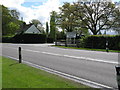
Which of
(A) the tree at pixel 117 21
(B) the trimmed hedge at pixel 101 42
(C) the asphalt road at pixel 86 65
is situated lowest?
(C) the asphalt road at pixel 86 65

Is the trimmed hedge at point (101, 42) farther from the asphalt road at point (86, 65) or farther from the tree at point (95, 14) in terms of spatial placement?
the tree at point (95, 14)

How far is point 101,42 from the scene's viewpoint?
25.0 m

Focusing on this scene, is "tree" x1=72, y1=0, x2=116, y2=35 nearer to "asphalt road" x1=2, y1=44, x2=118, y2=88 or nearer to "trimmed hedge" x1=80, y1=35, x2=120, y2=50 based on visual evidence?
"trimmed hedge" x1=80, y1=35, x2=120, y2=50

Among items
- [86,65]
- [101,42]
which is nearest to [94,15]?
[101,42]

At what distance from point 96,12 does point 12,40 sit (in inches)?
1035

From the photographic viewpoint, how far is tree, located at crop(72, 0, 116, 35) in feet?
136

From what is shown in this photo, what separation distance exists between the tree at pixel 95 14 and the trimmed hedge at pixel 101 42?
17.5 m

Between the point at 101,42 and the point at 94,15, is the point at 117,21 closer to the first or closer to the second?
the point at 94,15

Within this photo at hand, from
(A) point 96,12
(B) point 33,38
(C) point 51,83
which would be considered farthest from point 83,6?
(C) point 51,83

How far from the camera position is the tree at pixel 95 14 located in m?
41.5

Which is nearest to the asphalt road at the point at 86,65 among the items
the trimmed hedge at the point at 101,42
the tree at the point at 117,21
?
the trimmed hedge at the point at 101,42

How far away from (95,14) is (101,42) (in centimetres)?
1960

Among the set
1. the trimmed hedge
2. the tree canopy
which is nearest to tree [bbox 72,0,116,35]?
the tree canopy

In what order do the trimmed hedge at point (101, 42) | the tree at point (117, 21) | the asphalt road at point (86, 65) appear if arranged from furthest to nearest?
1. the tree at point (117, 21)
2. the trimmed hedge at point (101, 42)
3. the asphalt road at point (86, 65)
